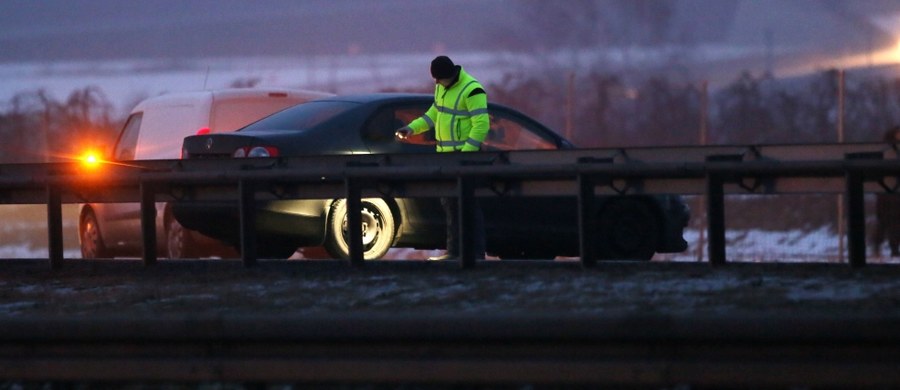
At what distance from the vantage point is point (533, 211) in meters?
12.3

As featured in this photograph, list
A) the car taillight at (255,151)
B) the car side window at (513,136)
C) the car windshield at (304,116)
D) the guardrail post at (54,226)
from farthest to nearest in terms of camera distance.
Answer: the car side window at (513,136) < the car windshield at (304,116) < the car taillight at (255,151) < the guardrail post at (54,226)

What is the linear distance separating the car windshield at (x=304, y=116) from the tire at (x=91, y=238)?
3158mm

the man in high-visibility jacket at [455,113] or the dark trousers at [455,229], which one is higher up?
the man in high-visibility jacket at [455,113]

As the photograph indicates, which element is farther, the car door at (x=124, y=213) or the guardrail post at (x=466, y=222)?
the car door at (x=124, y=213)

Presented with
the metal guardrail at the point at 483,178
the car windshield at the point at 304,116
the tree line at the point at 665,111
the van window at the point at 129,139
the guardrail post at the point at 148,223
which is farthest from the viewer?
the tree line at the point at 665,111

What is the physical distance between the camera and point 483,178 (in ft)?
31.8

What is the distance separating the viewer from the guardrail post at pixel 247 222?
33.0 ft

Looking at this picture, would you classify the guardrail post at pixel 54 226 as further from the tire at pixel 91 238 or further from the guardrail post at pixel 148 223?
Result: the tire at pixel 91 238

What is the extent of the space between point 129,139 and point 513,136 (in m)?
4.29

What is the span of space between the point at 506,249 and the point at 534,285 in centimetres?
394

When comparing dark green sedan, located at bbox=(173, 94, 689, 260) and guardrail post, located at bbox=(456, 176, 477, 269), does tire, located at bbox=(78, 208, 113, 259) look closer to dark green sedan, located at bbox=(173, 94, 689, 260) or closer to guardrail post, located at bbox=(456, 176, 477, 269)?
dark green sedan, located at bbox=(173, 94, 689, 260)

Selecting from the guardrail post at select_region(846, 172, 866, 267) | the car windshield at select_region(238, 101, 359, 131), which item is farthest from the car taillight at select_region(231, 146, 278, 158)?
the guardrail post at select_region(846, 172, 866, 267)

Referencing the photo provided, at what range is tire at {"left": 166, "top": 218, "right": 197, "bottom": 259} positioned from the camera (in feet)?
43.8

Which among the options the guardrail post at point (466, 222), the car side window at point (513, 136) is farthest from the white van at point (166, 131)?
the guardrail post at point (466, 222)
